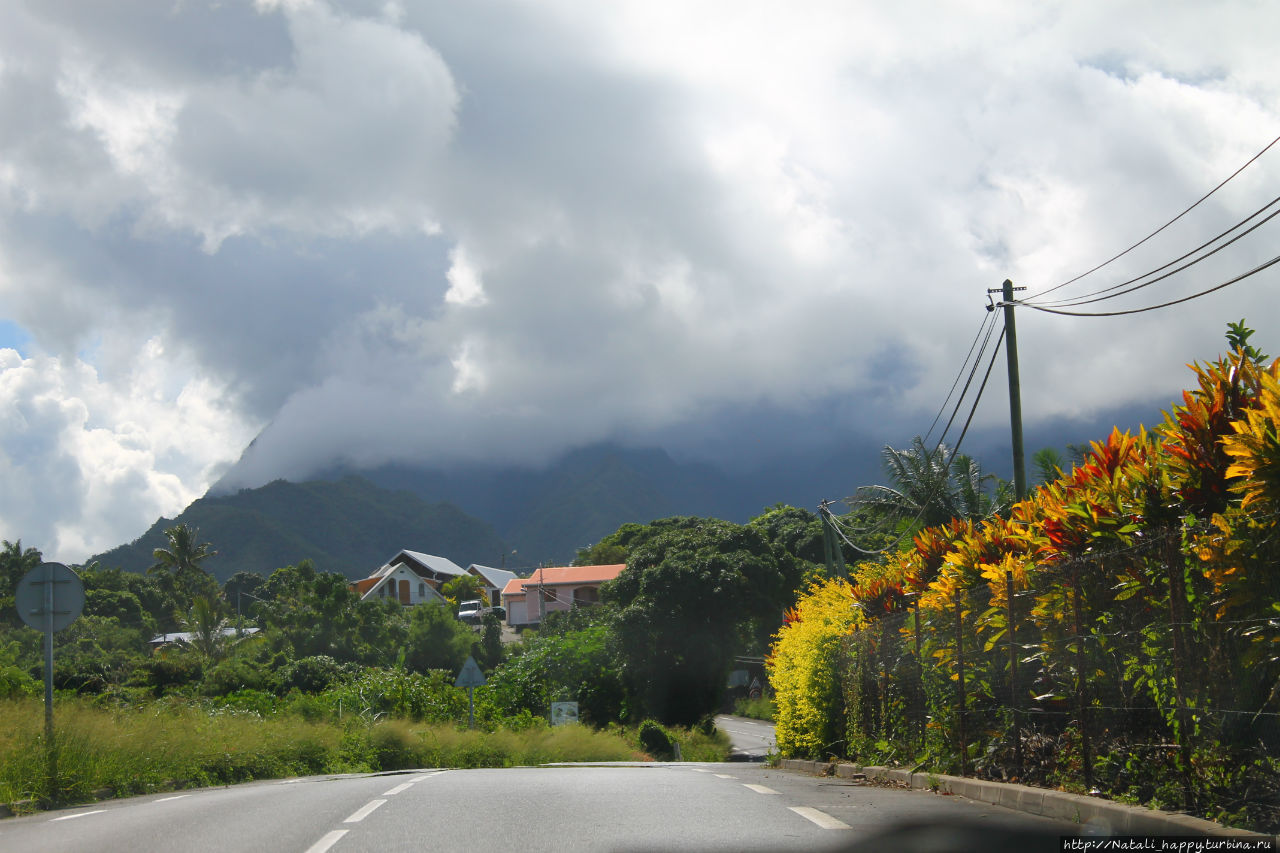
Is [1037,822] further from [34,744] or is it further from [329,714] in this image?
[329,714]

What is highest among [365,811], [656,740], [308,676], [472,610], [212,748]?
[365,811]

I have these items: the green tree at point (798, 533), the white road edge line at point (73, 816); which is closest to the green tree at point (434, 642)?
the green tree at point (798, 533)

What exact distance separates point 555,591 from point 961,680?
82.1 metres

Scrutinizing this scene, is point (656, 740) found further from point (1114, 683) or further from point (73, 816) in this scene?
point (1114, 683)

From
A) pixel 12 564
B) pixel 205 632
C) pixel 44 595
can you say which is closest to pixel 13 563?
pixel 12 564

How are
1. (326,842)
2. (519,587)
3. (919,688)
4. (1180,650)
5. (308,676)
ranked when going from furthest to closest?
(519,587) → (308,676) → (919,688) → (326,842) → (1180,650)

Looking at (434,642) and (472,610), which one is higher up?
(472,610)

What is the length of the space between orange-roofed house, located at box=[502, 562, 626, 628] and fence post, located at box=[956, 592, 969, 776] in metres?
77.0

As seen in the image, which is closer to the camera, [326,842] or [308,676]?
[326,842]

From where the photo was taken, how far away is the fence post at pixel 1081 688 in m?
7.80

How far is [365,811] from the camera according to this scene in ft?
29.1

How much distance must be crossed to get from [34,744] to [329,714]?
16.3 metres

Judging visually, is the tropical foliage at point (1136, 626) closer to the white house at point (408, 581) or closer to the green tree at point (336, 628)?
the green tree at point (336, 628)

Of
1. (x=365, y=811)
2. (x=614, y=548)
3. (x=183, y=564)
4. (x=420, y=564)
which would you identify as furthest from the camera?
(x=420, y=564)
